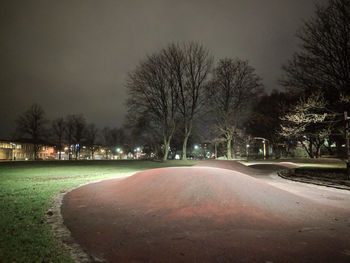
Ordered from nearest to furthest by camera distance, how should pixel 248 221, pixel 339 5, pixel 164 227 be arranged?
pixel 164 227 < pixel 248 221 < pixel 339 5

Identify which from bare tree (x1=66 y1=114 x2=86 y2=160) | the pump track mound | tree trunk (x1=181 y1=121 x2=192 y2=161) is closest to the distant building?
bare tree (x1=66 y1=114 x2=86 y2=160)

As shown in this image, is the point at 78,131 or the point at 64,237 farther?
the point at 78,131

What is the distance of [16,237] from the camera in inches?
198

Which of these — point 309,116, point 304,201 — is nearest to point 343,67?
point 309,116

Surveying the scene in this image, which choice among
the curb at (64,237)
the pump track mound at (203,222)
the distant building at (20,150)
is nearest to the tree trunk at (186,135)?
the pump track mound at (203,222)

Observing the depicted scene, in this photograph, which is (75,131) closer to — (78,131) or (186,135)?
(78,131)

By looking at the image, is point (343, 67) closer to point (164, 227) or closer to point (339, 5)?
point (339, 5)

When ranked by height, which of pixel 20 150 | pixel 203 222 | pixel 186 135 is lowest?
pixel 203 222

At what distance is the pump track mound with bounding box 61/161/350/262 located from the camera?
454 centimetres

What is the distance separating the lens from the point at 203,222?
6.45m

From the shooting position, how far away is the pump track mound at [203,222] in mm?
4535

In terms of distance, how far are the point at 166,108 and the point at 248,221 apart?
35.3 metres

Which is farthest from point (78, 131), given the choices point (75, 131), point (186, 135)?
point (186, 135)

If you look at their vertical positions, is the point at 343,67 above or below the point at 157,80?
below
